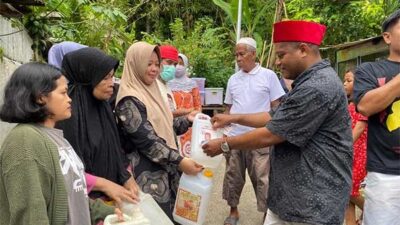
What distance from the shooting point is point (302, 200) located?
7.22 feet

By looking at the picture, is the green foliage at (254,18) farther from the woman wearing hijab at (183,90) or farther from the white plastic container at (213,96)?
the woman wearing hijab at (183,90)

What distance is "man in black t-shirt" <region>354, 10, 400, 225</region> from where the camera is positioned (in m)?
2.43

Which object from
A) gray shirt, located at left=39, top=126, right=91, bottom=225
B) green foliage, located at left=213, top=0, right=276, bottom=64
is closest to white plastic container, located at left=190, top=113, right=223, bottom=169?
gray shirt, located at left=39, top=126, right=91, bottom=225

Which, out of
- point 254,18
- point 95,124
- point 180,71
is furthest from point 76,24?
point 254,18

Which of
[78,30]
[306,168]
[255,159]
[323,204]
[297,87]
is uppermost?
[78,30]

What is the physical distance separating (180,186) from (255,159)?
1.57 metres

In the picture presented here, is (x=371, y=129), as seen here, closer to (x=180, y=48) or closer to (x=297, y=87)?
(x=297, y=87)

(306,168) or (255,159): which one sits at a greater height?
(306,168)

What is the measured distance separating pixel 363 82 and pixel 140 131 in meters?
1.32

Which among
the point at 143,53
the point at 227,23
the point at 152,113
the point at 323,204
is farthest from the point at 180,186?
the point at 227,23

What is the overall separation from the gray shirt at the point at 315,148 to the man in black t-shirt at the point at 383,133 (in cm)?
29

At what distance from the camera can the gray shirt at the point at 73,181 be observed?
1861 millimetres

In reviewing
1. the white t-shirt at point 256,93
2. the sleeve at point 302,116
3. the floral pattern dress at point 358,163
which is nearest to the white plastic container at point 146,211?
the sleeve at point 302,116

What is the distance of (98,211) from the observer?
2.17 metres
